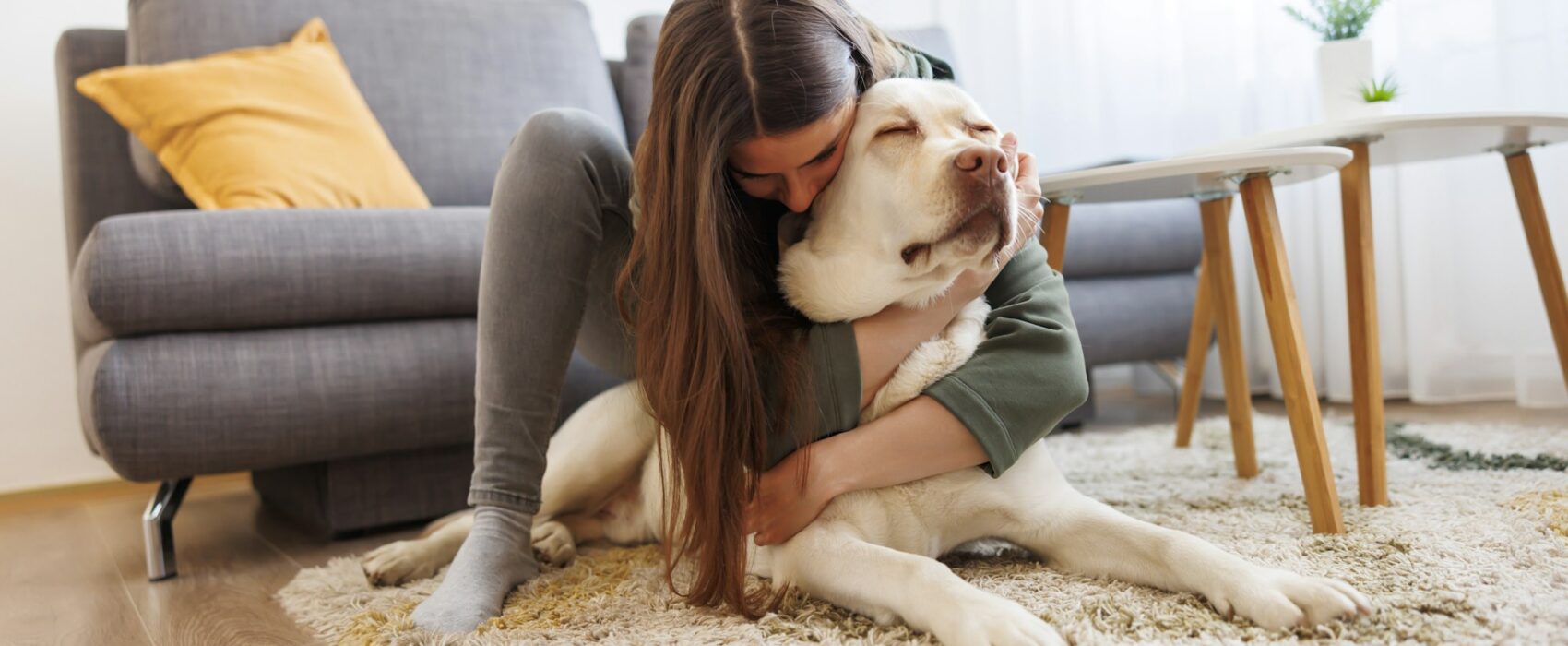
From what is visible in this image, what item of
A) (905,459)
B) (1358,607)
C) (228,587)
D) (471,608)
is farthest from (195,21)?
(1358,607)

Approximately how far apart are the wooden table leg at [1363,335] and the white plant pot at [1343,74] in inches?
17.0

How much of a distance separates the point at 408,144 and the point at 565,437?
122cm

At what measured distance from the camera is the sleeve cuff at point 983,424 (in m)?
1.06

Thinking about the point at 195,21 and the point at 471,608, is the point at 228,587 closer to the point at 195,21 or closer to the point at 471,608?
the point at 471,608

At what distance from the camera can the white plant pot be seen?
5.71 feet

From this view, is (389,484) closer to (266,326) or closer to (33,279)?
(266,326)

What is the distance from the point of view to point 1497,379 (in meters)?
2.46

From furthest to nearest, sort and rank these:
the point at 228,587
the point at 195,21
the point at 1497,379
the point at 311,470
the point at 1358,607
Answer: the point at 1497,379 < the point at 195,21 < the point at 311,470 < the point at 228,587 < the point at 1358,607

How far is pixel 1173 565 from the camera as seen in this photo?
0.98 m

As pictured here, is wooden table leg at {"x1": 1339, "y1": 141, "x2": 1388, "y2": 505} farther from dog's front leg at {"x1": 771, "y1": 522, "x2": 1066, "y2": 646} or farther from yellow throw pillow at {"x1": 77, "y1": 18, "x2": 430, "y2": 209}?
yellow throw pillow at {"x1": 77, "y1": 18, "x2": 430, "y2": 209}

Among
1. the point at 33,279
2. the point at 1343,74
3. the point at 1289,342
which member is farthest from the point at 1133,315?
the point at 33,279

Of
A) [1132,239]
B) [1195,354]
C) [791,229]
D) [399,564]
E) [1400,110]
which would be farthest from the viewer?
[1132,239]

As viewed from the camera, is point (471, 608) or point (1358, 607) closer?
point (1358, 607)

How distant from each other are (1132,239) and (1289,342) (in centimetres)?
121
